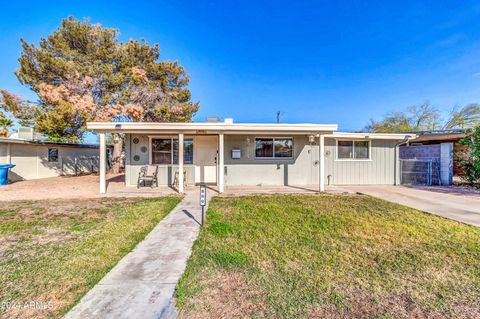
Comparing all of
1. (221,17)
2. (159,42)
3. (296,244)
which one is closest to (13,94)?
(159,42)

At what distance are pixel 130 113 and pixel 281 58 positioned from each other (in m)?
12.1

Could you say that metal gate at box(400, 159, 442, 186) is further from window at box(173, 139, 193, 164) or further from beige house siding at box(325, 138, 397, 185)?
window at box(173, 139, 193, 164)

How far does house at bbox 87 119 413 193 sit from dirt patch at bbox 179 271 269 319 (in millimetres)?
6690

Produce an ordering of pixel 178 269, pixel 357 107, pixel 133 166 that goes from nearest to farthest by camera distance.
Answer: pixel 178 269 < pixel 133 166 < pixel 357 107

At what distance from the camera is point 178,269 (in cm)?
264

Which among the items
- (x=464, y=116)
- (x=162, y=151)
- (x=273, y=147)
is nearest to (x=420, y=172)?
(x=273, y=147)

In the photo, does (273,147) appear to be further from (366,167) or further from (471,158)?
(471,158)

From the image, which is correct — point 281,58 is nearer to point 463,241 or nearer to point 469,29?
point 469,29

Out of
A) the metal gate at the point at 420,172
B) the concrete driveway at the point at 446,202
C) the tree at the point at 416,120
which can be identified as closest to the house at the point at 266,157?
the metal gate at the point at 420,172

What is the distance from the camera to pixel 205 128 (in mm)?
7512

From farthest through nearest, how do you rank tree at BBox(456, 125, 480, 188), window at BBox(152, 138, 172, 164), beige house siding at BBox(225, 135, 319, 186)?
beige house siding at BBox(225, 135, 319, 186) < window at BBox(152, 138, 172, 164) < tree at BBox(456, 125, 480, 188)

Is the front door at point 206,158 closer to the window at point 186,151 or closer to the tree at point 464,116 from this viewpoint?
the window at point 186,151

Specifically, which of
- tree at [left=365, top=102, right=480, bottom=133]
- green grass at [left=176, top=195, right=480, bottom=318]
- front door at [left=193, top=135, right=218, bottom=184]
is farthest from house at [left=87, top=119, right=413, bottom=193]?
tree at [left=365, top=102, right=480, bottom=133]

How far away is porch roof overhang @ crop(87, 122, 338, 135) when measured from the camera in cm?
736
